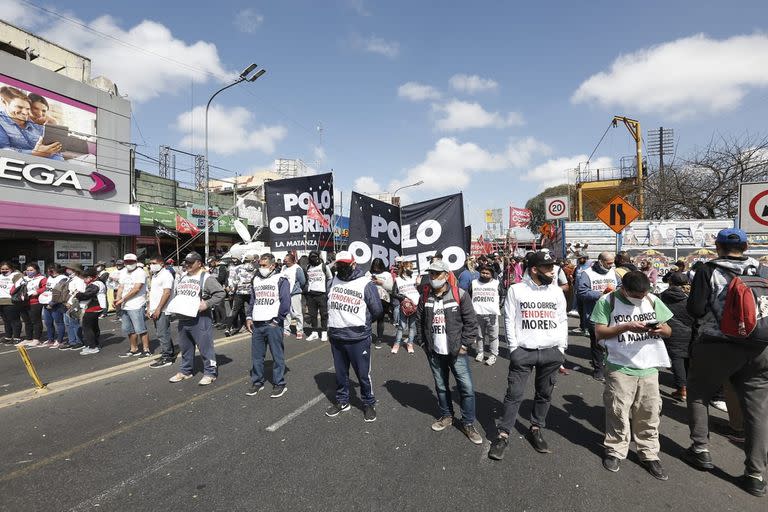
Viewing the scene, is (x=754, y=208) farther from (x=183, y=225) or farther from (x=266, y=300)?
(x=183, y=225)

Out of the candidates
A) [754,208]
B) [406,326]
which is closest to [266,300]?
[406,326]

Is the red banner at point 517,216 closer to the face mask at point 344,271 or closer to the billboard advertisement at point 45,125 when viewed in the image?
the billboard advertisement at point 45,125

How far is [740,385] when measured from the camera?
330 cm

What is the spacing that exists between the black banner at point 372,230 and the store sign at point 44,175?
51.3ft

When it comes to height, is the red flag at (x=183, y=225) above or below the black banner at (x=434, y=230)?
above

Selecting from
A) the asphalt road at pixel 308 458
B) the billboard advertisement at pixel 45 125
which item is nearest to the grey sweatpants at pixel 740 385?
the asphalt road at pixel 308 458

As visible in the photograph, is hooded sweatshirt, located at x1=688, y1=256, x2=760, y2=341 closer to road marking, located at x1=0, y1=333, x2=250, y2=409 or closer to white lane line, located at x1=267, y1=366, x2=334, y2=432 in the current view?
white lane line, located at x1=267, y1=366, x2=334, y2=432

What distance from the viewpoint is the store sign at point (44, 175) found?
14188mm

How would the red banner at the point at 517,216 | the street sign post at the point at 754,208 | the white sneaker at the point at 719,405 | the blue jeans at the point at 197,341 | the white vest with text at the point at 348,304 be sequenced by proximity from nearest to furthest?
the white vest with text at the point at 348,304, the white sneaker at the point at 719,405, the street sign post at the point at 754,208, the blue jeans at the point at 197,341, the red banner at the point at 517,216

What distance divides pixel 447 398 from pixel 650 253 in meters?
13.4

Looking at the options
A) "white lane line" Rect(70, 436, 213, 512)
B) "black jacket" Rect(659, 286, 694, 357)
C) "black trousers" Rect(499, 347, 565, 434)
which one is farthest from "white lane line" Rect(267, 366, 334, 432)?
"black jacket" Rect(659, 286, 694, 357)

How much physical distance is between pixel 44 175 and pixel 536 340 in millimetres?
19009

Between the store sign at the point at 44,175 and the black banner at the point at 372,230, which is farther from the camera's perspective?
the store sign at the point at 44,175

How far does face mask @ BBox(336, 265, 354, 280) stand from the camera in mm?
4598
